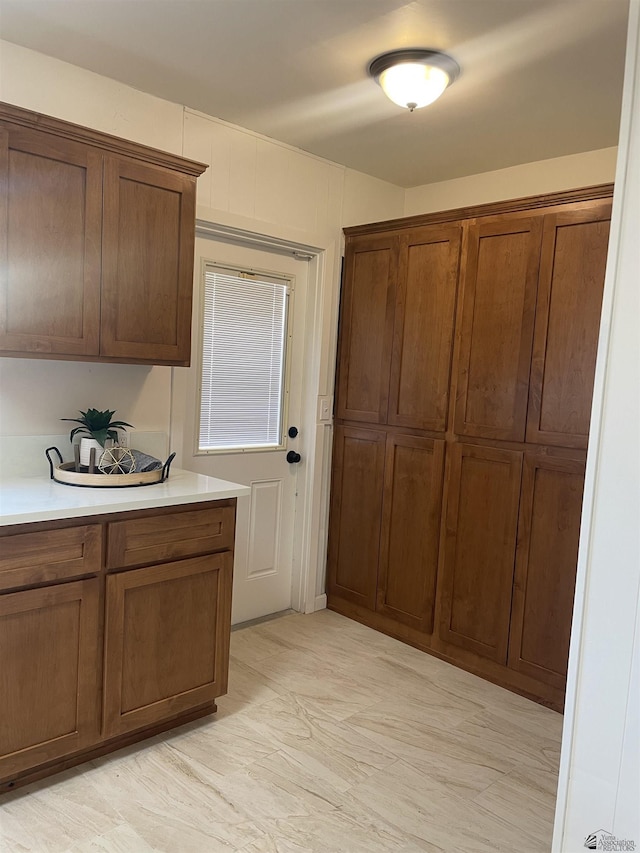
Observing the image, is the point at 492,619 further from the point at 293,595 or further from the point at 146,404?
the point at 146,404

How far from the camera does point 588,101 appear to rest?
2.48m

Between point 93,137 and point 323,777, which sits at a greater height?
point 93,137

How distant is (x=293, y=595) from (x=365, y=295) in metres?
1.76

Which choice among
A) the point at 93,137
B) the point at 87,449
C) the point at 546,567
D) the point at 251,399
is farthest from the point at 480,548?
the point at 93,137

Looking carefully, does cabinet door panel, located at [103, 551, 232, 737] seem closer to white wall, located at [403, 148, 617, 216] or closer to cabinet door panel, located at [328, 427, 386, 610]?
cabinet door panel, located at [328, 427, 386, 610]

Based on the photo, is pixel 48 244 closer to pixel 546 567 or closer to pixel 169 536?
pixel 169 536

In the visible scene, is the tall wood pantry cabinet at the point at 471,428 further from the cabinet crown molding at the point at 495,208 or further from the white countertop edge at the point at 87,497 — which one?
the white countertop edge at the point at 87,497

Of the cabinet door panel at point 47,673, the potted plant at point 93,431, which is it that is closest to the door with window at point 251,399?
the potted plant at point 93,431

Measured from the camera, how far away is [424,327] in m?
3.07

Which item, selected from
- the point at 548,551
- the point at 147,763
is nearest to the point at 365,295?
the point at 548,551

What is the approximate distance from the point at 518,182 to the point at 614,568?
8.34 ft

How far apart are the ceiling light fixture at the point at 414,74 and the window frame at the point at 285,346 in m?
1.14

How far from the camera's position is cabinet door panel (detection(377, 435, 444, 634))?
121 inches

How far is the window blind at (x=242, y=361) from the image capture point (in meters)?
3.07
